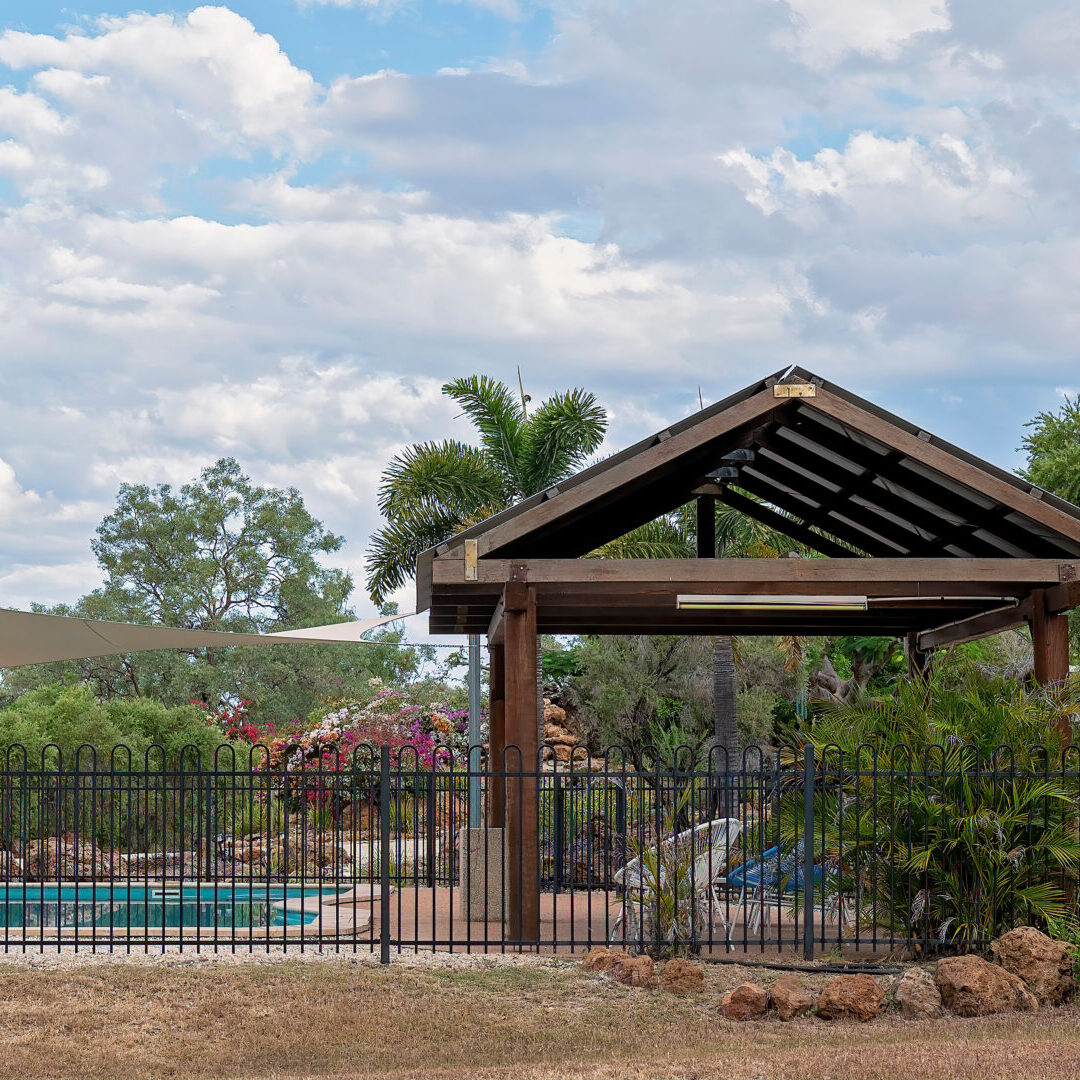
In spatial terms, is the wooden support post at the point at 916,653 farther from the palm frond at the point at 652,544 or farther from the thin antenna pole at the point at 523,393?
the thin antenna pole at the point at 523,393

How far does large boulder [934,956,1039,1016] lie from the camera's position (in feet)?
28.6

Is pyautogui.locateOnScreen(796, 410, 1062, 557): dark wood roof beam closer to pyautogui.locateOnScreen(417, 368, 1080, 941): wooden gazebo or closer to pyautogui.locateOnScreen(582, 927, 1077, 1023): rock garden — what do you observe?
pyautogui.locateOnScreen(417, 368, 1080, 941): wooden gazebo

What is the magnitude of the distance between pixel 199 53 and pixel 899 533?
993cm

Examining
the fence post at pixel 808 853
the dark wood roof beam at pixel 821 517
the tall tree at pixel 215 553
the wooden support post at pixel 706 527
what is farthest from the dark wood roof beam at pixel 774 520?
the tall tree at pixel 215 553

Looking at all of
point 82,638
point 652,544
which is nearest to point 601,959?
point 82,638

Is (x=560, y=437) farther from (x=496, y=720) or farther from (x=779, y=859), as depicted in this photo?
(x=779, y=859)

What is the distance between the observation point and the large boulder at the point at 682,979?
9.12 metres

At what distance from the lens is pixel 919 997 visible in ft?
28.8

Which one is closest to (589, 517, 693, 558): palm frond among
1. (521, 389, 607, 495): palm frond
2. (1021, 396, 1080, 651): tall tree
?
(521, 389, 607, 495): palm frond

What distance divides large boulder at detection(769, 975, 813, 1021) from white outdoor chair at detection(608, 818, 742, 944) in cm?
99

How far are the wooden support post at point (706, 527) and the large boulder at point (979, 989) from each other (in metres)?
4.87

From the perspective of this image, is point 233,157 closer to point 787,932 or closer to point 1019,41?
point 1019,41

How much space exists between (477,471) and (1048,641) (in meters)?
11.6

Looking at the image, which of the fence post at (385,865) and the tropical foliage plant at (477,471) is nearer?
the fence post at (385,865)
